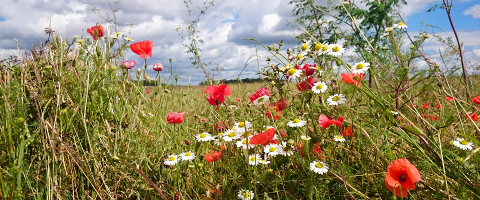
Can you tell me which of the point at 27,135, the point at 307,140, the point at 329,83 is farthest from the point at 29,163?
the point at 329,83

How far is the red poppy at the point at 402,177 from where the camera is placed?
1037 millimetres

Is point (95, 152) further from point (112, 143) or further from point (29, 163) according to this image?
point (29, 163)

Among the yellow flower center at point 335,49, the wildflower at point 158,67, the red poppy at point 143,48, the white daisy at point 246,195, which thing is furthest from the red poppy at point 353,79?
the wildflower at point 158,67

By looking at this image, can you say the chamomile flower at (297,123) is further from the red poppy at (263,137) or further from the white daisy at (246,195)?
the white daisy at (246,195)

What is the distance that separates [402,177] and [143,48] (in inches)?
66.8

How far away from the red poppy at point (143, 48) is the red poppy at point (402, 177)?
1.64 meters

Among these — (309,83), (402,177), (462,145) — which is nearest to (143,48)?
(309,83)

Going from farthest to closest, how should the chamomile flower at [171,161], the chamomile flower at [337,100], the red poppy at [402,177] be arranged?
the chamomile flower at [171,161] < the chamomile flower at [337,100] < the red poppy at [402,177]

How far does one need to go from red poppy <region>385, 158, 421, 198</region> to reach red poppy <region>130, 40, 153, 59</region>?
1.64 m

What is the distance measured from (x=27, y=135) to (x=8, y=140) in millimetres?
82

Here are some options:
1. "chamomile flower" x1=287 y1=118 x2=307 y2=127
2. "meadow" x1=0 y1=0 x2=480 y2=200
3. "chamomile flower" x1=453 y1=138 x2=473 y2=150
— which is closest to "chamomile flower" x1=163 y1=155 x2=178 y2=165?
"meadow" x1=0 y1=0 x2=480 y2=200

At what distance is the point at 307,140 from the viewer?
1415mm

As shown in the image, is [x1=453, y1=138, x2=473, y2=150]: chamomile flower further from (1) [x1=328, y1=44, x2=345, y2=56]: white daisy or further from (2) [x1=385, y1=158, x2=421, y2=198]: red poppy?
(1) [x1=328, y1=44, x2=345, y2=56]: white daisy

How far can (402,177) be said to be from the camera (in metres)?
1.07
